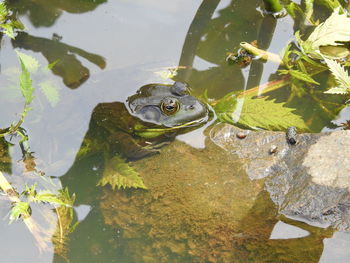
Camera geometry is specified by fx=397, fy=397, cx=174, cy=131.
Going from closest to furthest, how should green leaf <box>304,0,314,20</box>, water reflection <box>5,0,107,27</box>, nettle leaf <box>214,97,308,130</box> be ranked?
nettle leaf <box>214,97,308,130</box> → green leaf <box>304,0,314,20</box> → water reflection <box>5,0,107,27</box>

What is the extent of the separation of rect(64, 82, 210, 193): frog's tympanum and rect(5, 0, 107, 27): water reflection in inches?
53.4

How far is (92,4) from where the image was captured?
449 cm

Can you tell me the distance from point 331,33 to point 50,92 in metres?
2.59

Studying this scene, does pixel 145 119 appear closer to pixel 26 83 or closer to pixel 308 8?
pixel 26 83

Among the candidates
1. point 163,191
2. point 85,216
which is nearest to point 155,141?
point 163,191

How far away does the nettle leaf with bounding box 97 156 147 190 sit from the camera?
3119 millimetres

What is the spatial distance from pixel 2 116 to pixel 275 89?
2.57 m

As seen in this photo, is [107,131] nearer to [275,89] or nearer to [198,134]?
[198,134]

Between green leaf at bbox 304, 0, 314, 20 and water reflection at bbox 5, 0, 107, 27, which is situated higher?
green leaf at bbox 304, 0, 314, 20

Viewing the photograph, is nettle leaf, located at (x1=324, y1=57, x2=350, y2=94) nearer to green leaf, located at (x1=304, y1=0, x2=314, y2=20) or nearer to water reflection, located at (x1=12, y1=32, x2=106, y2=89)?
green leaf, located at (x1=304, y1=0, x2=314, y2=20)

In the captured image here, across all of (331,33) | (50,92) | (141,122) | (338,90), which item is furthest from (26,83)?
(331,33)

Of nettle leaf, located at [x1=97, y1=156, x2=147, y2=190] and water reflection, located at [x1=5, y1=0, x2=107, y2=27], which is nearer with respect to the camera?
nettle leaf, located at [x1=97, y1=156, x2=147, y2=190]

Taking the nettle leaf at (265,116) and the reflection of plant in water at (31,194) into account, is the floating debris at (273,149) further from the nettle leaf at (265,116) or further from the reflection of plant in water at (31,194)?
the reflection of plant in water at (31,194)

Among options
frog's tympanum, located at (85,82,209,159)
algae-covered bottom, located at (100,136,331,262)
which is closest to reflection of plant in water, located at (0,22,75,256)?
algae-covered bottom, located at (100,136,331,262)
